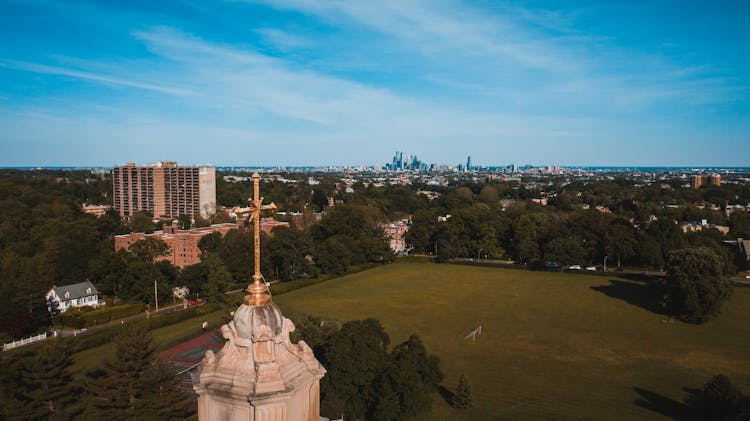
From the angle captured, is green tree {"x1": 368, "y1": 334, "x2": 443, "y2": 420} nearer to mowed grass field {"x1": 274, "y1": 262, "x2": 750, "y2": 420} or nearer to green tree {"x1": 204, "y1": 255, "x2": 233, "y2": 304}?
mowed grass field {"x1": 274, "y1": 262, "x2": 750, "y2": 420}

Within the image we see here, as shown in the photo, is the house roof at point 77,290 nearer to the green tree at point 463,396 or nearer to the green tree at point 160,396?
the green tree at point 160,396

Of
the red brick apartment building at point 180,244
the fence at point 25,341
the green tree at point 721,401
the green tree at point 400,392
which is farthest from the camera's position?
the red brick apartment building at point 180,244

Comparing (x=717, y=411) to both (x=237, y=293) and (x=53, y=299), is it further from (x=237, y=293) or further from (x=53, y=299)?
(x=53, y=299)

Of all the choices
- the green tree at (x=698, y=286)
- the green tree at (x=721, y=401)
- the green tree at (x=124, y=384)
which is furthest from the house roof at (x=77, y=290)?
the green tree at (x=698, y=286)

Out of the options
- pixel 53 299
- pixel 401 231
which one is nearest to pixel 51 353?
pixel 53 299

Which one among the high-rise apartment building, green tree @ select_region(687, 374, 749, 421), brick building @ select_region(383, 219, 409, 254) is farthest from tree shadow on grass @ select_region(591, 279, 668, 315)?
the high-rise apartment building

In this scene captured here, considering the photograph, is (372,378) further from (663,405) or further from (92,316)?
(92,316)
